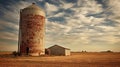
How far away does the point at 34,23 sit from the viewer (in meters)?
33.2

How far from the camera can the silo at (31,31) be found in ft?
106

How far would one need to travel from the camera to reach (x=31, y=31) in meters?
32.7

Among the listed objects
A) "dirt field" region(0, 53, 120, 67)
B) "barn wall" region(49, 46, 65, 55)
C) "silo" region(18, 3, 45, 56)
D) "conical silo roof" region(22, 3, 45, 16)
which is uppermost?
"conical silo roof" region(22, 3, 45, 16)

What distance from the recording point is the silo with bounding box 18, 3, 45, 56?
106 feet

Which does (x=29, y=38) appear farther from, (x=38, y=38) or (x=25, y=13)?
(x=25, y=13)

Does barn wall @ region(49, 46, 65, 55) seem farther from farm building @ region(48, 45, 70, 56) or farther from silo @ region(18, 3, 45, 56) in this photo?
silo @ region(18, 3, 45, 56)

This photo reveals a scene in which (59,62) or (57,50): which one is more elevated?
(57,50)

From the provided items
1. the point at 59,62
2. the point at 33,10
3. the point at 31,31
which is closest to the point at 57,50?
the point at 31,31

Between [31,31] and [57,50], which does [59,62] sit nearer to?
[31,31]

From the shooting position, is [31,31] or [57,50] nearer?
[31,31]

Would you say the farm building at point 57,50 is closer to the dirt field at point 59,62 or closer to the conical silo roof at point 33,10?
the conical silo roof at point 33,10

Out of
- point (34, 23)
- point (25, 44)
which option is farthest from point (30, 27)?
point (25, 44)

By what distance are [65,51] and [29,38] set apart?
35.0ft

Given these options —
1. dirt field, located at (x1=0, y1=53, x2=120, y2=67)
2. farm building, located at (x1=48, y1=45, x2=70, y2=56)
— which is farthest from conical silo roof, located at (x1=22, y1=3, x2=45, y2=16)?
→ dirt field, located at (x1=0, y1=53, x2=120, y2=67)
